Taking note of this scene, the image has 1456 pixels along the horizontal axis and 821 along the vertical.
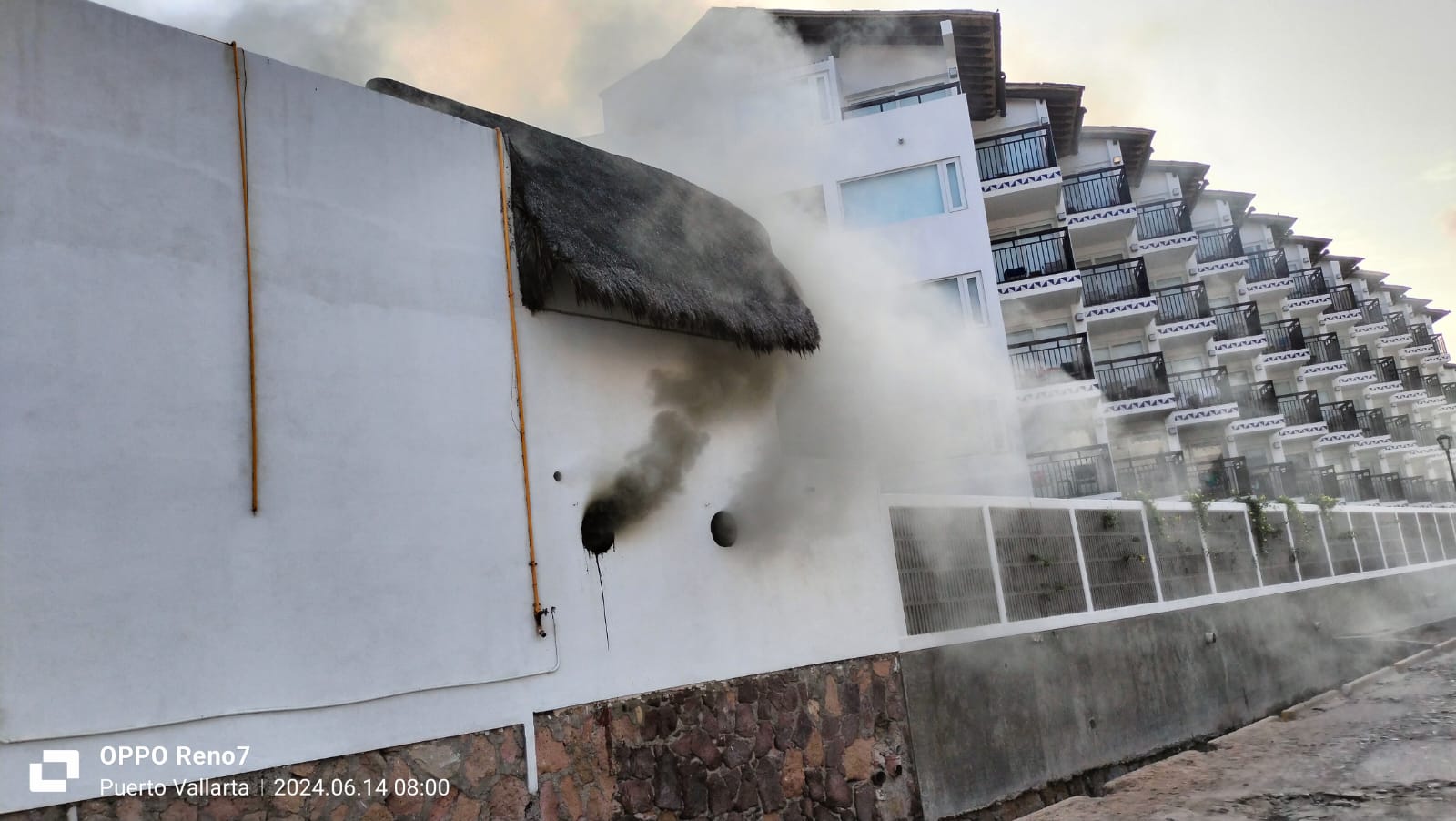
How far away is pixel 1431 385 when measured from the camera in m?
47.7

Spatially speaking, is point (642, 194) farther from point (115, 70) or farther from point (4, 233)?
point (4, 233)

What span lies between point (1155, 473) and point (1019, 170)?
9.54 metres

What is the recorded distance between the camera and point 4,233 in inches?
169

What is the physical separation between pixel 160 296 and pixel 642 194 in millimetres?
3922

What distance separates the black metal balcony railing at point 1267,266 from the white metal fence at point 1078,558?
2414 cm

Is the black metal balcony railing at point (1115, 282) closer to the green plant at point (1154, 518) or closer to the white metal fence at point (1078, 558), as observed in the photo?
the white metal fence at point (1078, 558)

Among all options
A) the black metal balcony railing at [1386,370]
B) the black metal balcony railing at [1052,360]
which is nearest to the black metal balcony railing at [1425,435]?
the black metal balcony railing at [1386,370]

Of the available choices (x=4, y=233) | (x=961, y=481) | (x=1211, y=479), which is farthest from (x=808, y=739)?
(x=1211, y=479)

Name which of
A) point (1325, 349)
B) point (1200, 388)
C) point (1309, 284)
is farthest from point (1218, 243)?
point (1309, 284)

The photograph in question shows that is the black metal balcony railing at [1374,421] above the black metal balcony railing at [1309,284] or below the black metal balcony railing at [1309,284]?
below

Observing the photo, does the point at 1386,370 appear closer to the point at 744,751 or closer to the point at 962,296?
the point at 962,296

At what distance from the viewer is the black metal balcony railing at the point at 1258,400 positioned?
3253 cm

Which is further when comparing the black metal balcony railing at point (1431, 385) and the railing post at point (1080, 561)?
the black metal balcony railing at point (1431, 385)

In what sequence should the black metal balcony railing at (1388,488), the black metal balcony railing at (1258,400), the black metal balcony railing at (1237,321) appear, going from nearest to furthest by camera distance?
the black metal balcony railing at (1258,400)
the black metal balcony railing at (1237,321)
the black metal balcony railing at (1388,488)
